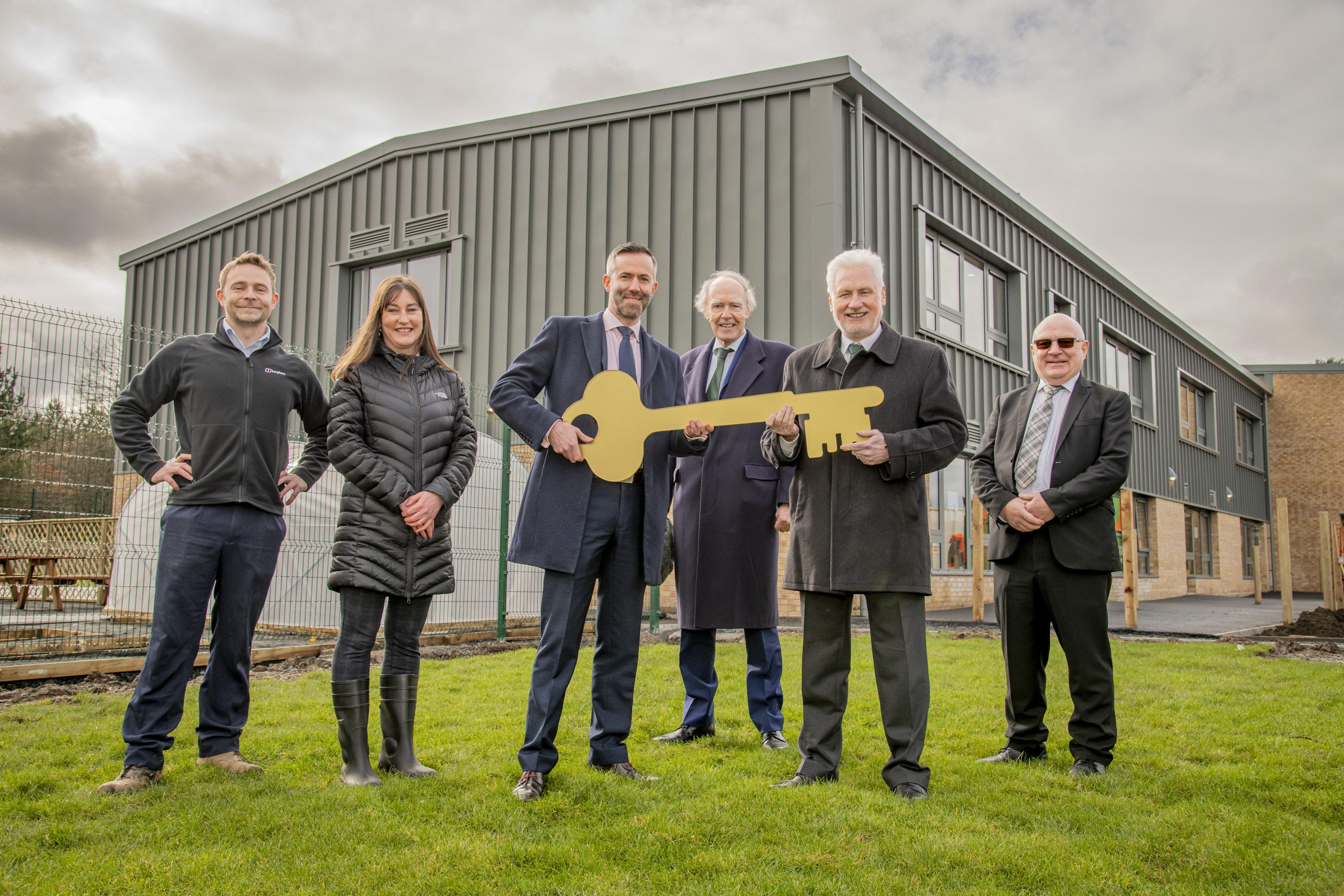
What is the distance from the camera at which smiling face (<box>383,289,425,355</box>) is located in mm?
3406

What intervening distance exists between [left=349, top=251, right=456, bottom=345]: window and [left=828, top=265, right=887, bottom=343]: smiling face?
1065cm

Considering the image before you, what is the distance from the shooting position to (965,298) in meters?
13.8

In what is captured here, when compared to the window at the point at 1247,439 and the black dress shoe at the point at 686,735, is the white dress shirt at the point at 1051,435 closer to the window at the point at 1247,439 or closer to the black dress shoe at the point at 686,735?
the black dress shoe at the point at 686,735

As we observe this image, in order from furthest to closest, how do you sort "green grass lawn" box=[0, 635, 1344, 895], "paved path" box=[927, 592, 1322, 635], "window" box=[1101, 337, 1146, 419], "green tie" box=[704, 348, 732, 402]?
"window" box=[1101, 337, 1146, 419], "paved path" box=[927, 592, 1322, 635], "green tie" box=[704, 348, 732, 402], "green grass lawn" box=[0, 635, 1344, 895]

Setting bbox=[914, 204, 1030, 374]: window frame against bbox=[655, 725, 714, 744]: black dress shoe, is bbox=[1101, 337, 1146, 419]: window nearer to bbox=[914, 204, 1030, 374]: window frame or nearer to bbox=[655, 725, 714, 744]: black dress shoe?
bbox=[914, 204, 1030, 374]: window frame

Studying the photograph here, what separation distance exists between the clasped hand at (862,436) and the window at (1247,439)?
96.8 feet

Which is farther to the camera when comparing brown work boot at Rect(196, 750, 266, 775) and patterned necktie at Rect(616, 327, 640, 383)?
patterned necktie at Rect(616, 327, 640, 383)

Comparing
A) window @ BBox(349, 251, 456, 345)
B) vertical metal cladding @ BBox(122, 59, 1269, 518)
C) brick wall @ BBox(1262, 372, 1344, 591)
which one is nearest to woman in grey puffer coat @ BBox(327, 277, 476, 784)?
vertical metal cladding @ BBox(122, 59, 1269, 518)

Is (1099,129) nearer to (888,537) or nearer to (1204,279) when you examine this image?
(888,537)

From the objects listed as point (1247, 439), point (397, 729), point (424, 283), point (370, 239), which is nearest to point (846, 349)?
point (397, 729)

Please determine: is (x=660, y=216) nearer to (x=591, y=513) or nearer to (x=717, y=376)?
(x=717, y=376)

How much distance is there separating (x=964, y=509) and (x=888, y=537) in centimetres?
1088

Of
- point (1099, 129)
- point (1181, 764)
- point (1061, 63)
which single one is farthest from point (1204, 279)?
point (1181, 764)

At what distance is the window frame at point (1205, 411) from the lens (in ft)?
74.6
